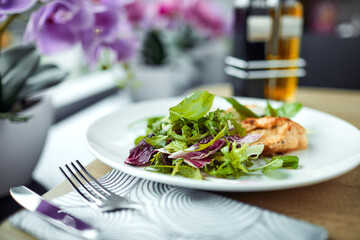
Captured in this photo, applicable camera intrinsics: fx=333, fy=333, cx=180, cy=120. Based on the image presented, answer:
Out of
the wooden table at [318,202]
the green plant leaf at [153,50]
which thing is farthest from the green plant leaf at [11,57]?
the green plant leaf at [153,50]

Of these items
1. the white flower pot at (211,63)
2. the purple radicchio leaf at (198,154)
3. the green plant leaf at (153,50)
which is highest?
the green plant leaf at (153,50)

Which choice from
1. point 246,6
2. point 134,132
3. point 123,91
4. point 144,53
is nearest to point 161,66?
point 144,53

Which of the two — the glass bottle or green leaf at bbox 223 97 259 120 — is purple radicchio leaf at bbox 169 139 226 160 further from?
the glass bottle

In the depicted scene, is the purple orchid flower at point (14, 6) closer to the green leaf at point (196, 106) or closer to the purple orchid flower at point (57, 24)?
the purple orchid flower at point (57, 24)

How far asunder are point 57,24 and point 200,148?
1.34ft

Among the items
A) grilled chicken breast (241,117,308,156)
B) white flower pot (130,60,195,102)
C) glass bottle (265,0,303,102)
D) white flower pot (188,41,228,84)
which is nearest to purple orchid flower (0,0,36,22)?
grilled chicken breast (241,117,308,156)

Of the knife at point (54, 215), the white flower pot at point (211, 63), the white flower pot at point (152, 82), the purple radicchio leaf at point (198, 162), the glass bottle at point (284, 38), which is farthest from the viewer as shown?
the white flower pot at point (211, 63)

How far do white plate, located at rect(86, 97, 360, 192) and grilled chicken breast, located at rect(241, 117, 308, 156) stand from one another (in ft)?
0.09

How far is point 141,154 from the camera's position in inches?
22.0

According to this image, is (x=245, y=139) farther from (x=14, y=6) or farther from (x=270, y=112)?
(x=14, y=6)

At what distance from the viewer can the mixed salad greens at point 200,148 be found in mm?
521

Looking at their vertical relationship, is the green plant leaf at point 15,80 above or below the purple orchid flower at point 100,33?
below

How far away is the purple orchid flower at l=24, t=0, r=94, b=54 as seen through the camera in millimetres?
664

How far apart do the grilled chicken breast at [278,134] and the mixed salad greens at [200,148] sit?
28mm
